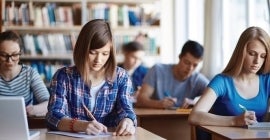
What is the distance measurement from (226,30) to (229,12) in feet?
0.59

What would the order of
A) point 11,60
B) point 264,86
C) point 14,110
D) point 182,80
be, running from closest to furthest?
point 14,110, point 264,86, point 11,60, point 182,80

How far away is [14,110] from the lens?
7.41ft

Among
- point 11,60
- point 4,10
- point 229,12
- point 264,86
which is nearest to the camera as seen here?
point 264,86

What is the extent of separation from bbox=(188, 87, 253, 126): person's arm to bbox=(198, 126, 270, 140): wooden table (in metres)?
0.06

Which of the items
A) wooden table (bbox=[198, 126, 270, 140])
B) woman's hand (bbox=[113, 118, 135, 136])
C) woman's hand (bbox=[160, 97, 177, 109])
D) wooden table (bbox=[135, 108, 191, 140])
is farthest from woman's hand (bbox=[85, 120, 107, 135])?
woman's hand (bbox=[160, 97, 177, 109])

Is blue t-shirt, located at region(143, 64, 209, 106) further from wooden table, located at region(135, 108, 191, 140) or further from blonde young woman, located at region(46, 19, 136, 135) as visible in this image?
blonde young woman, located at region(46, 19, 136, 135)

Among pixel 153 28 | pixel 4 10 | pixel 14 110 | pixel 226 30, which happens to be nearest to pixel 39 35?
pixel 4 10

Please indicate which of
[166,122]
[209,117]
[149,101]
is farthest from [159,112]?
[209,117]

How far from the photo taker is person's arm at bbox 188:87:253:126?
282 cm

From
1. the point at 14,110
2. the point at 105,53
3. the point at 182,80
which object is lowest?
the point at 182,80

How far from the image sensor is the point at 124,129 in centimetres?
257

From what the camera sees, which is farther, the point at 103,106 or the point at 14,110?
the point at 103,106

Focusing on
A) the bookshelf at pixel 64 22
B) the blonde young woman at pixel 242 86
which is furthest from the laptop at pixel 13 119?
the bookshelf at pixel 64 22

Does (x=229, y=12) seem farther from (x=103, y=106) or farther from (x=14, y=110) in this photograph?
(x=14, y=110)
